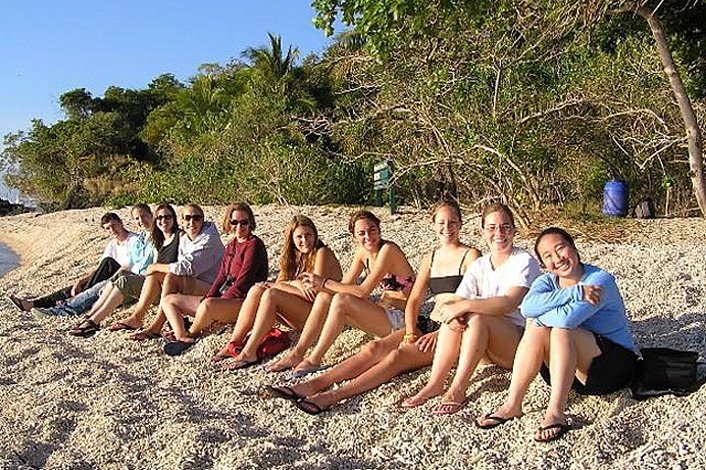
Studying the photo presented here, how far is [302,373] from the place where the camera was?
5391 mm

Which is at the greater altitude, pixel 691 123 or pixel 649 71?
pixel 649 71

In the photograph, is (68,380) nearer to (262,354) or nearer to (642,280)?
(262,354)

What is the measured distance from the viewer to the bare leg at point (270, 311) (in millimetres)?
5824

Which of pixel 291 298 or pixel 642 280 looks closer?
pixel 291 298

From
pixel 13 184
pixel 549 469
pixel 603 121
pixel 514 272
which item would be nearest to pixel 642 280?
pixel 514 272

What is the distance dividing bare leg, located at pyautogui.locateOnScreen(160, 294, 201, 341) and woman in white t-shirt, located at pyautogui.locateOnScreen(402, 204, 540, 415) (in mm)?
2677

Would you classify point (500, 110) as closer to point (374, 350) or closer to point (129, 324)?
point (129, 324)

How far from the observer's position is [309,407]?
Result: 4668 millimetres

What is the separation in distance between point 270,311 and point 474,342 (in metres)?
1.86

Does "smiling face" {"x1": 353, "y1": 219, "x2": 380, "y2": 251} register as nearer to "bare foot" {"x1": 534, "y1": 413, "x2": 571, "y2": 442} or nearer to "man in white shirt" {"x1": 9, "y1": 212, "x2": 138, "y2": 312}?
"bare foot" {"x1": 534, "y1": 413, "x2": 571, "y2": 442}

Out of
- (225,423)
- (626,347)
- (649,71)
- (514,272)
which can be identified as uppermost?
(649,71)

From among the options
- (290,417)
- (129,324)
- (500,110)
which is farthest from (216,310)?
(500,110)

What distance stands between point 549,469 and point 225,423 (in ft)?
5.93

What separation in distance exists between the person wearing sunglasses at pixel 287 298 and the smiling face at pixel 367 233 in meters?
0.39
